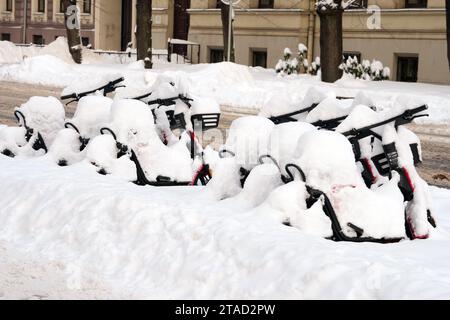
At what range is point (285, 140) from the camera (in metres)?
6.10

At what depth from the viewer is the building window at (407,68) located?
26.7 m

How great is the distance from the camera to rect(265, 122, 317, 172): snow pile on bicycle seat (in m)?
6.03

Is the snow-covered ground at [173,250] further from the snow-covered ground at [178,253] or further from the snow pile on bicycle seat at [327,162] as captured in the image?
the snow pile on bicycle seat at [327,162]

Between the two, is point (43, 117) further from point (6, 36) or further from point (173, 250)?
point (6, 36)

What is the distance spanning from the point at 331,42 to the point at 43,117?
14.2m

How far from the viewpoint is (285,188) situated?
18.4 feet

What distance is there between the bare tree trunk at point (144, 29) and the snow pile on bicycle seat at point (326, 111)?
68.2ft

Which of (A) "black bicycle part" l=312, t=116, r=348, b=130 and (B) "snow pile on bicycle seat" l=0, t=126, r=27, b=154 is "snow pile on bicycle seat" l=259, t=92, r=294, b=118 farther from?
(B) "snow pile on bicycle seat" l=0, t=126, r=27, b=154

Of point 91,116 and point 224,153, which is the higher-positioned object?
point 91,116

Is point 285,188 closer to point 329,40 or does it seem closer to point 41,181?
point 41,181

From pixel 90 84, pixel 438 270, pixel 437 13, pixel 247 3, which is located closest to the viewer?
pixel 438 270

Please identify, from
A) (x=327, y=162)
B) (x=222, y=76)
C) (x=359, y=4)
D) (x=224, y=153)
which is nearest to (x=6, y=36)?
(x=359, y=4)
